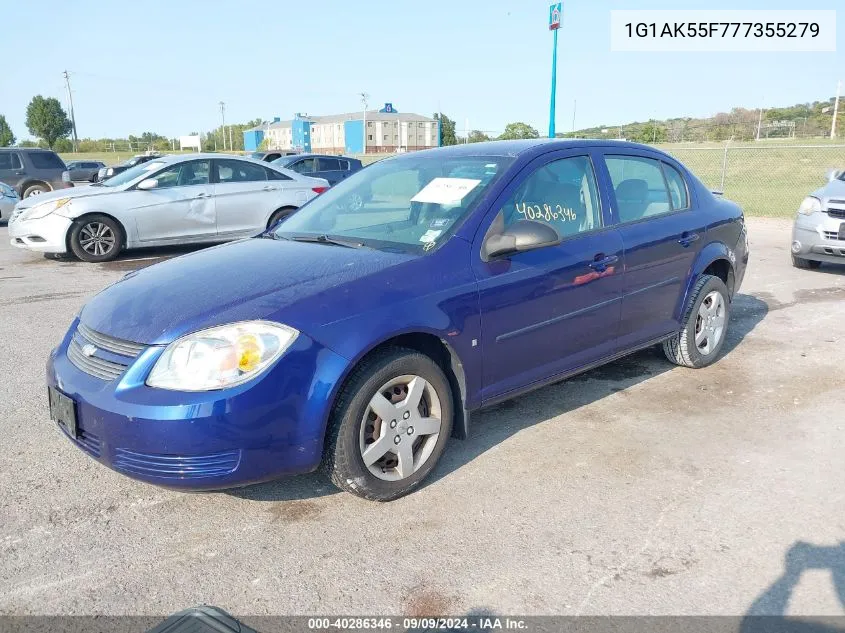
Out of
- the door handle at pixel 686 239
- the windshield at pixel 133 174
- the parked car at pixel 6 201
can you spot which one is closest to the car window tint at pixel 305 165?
A: the parked car at pixel 6 201

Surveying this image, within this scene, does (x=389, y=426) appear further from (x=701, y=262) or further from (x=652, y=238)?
(x=701, y=262)

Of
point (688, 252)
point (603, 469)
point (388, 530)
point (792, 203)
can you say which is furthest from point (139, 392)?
point (792, 203)

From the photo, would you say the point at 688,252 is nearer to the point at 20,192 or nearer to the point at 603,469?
the point at 603,469

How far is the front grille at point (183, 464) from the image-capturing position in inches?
109

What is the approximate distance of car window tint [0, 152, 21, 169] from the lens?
18188mm

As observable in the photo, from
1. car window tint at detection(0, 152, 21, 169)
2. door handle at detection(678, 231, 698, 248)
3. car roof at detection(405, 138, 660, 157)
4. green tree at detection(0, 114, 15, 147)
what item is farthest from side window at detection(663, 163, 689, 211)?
green tree at detection(0, 114, 15, 147)

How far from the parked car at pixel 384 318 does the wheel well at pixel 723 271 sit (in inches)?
15.4

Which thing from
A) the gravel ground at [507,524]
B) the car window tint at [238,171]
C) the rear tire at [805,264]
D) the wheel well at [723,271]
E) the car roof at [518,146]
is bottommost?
the rear tire at [805,264]

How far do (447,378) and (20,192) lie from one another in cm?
1861

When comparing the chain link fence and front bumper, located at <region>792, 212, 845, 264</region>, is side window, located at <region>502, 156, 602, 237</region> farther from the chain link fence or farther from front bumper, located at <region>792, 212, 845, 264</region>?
the chain link fence

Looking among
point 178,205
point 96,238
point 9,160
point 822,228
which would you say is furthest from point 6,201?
point 822,228

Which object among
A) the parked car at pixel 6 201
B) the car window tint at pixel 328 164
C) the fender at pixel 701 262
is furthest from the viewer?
the car window tint at pixel 328 164

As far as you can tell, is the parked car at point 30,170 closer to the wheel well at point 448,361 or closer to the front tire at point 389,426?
the wheel well at point 448,361

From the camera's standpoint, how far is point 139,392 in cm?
277
